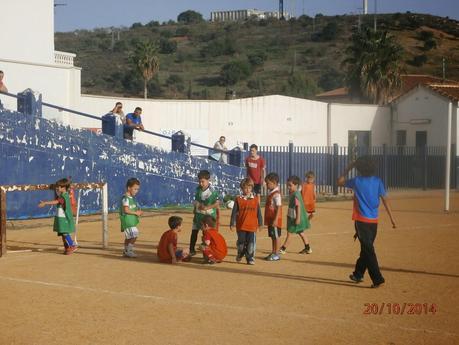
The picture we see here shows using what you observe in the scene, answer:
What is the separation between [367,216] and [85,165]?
1205 cm

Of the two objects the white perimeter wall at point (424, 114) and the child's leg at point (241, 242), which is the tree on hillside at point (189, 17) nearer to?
the white perimeter wall at point (424, 114)

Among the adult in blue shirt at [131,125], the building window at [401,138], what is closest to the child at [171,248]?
the adult in blue shirt at [131,125]

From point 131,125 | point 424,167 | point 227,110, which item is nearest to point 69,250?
point 131,125

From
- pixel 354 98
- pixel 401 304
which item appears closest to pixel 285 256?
pixel 401 304

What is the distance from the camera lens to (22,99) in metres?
19.4

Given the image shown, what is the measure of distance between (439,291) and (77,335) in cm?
464

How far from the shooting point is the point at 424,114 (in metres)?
39.3

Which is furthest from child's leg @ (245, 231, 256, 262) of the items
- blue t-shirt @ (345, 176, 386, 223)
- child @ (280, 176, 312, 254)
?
blue t-shirt @ (345, 176, 386, 223)

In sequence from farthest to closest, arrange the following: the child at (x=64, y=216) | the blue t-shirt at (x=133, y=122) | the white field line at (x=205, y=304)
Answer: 1. the blue t-shirt at (x=133, y=122)
2. the child at (x=64, y=216)
3. the white field line at (x=205, y=304)

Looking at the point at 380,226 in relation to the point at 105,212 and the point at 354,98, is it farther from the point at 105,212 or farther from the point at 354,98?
the point at 354,98

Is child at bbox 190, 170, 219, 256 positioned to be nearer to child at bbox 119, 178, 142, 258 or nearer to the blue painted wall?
child at bbox 119, 178, 142, 258
